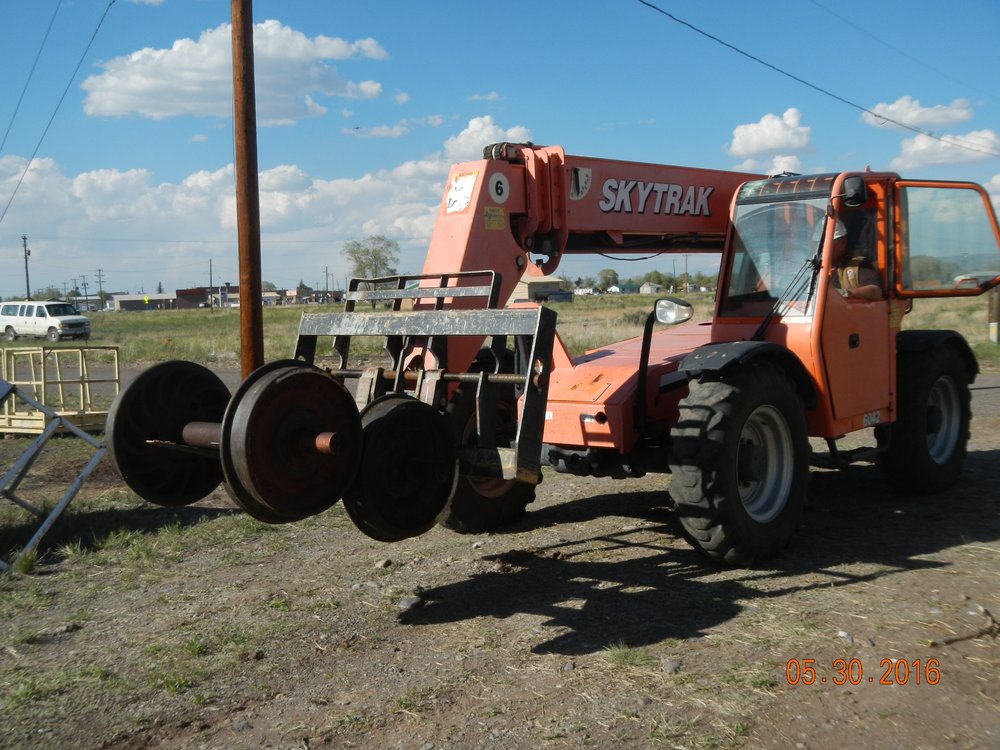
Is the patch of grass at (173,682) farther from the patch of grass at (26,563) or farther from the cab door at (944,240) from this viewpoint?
the cab door at (944,240)

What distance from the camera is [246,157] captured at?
28.3 ft

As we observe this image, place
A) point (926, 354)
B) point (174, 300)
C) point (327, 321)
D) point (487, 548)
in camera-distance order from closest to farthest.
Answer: point (327, 321)
point (487, 548)
point (926, 354)
point (174, 300)

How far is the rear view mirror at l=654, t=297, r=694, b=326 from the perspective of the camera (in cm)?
602

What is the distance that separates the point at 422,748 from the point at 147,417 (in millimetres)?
2732

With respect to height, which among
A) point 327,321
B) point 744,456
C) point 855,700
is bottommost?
point 855,700

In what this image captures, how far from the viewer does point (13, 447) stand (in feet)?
38.8

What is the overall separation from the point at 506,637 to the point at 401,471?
1050 millimetres

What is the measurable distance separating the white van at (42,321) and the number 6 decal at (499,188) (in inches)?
1492

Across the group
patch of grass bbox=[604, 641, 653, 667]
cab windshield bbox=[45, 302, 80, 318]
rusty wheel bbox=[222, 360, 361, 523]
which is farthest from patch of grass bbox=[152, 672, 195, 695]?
cab windshield bbox=[45, 302, 80, 318]

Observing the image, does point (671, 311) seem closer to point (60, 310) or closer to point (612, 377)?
point (612, 377)

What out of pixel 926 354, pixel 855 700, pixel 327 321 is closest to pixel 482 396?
pixel 327 321

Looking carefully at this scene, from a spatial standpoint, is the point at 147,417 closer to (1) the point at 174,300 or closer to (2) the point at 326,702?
(2) the point at 326,702
